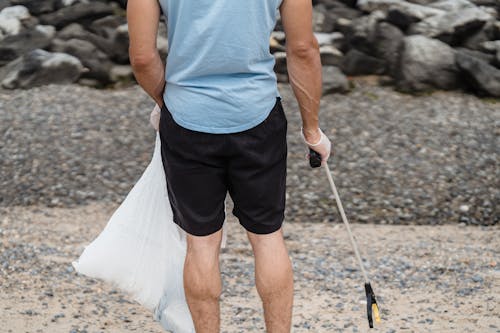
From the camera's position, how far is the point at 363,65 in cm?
924

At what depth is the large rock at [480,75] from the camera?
28.7ft

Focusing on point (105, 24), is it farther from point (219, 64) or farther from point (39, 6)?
point (219, 64)

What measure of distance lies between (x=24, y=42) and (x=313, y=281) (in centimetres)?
554

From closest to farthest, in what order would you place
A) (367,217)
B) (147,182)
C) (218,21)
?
(218,21)
(147,182)
(367,217)

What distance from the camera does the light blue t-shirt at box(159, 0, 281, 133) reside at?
9.20ft

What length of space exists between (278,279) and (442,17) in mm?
6691

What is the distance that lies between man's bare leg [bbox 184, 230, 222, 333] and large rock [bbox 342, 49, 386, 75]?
20.5 feet

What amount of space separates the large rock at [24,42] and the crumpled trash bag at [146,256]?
20.5 ft

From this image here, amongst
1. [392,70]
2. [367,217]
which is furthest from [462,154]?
→ [392,70]

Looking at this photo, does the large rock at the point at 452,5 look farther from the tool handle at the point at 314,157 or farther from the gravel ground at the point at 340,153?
the tool handle at the point at 314,157

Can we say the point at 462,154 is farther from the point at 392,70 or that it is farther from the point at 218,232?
the point at 218,232

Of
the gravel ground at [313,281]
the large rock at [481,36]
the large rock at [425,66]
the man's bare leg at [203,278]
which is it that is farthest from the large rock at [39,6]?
the man's bare leg at [203,278]

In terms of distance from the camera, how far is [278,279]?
3.19 m

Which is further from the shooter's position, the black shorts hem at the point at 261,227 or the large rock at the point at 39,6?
the large rock at the point at 39,6
